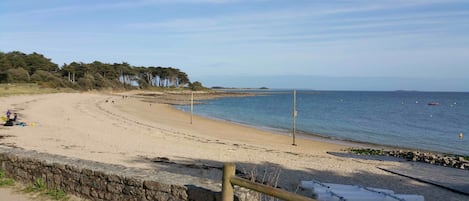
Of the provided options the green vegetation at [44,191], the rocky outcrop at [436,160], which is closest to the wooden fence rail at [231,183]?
the green vegetation at [44,191]

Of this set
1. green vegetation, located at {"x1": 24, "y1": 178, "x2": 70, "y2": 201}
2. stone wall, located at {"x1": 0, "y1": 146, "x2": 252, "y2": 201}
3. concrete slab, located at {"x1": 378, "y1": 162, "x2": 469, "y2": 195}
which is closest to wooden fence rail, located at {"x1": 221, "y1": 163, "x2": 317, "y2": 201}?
stone wall, located at {"x1": 0, "y1": 146, "x2": 252, "y2": 201}

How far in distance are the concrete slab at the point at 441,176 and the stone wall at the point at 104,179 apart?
7.44 metres

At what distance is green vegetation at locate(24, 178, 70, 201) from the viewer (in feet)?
20.5

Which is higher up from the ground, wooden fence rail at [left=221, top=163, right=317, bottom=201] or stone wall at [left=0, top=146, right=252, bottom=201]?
wooden fence rail at [left=221, top=163, right=317, bottom=201]

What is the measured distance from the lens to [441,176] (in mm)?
12102

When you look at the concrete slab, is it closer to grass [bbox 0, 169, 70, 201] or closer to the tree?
grass [bbox 0, 169, 70, 201]

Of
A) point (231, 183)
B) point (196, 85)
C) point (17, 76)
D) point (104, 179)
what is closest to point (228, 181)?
point (231, 183)

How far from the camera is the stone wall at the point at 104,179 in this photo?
16.3 feet

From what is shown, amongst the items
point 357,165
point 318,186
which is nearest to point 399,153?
point 357,165

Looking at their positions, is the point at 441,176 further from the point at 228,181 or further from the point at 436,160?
the point at 228,181

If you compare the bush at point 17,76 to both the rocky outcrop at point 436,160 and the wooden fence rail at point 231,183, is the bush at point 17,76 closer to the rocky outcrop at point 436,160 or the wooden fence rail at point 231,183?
the rocky outcrop at point 436,160

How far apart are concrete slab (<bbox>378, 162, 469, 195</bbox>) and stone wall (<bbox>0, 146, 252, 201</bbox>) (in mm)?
7444

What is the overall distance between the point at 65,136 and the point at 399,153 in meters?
13.3

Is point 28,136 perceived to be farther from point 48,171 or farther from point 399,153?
point 399,153
